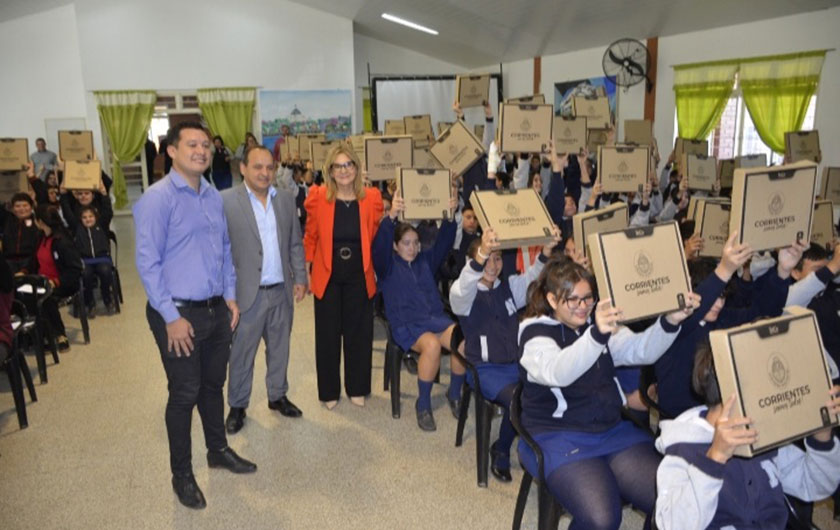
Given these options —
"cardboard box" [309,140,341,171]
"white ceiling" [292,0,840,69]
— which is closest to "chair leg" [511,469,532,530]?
"cardboard box" [309,140,341,171]

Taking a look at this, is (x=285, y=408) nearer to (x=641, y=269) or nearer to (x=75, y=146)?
(x=641, y=269)

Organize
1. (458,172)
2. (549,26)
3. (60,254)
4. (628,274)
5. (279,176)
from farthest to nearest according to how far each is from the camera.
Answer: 1. (549,26)
2. (279,176)
3. (60,254)
4. (458,172)
5. (628,274)

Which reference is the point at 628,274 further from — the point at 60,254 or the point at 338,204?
the point at 60,254

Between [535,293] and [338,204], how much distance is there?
1637 millimetres

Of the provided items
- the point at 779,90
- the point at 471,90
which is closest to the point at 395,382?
the point at 471,90

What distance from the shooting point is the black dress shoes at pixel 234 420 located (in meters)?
3.54

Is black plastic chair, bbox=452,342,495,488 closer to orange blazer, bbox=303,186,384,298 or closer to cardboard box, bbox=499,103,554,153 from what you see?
orange blazer, bbox=303,186,384,298

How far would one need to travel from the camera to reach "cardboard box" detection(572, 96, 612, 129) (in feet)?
19.7

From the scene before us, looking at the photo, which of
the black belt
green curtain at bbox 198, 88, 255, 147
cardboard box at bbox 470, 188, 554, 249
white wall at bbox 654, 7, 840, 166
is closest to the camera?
the black belt

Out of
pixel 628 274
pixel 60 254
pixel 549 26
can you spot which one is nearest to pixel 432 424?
pixel 628 274

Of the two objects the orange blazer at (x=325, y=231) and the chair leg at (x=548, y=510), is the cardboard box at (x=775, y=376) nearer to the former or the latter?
the chair leg at (x=548, y=510)

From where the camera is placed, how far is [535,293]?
7.53ft

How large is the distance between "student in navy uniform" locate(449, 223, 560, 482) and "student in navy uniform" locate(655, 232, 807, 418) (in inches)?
26.0

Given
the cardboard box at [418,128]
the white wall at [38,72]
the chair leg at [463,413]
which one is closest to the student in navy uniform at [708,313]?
the chair leg at [463,413]
